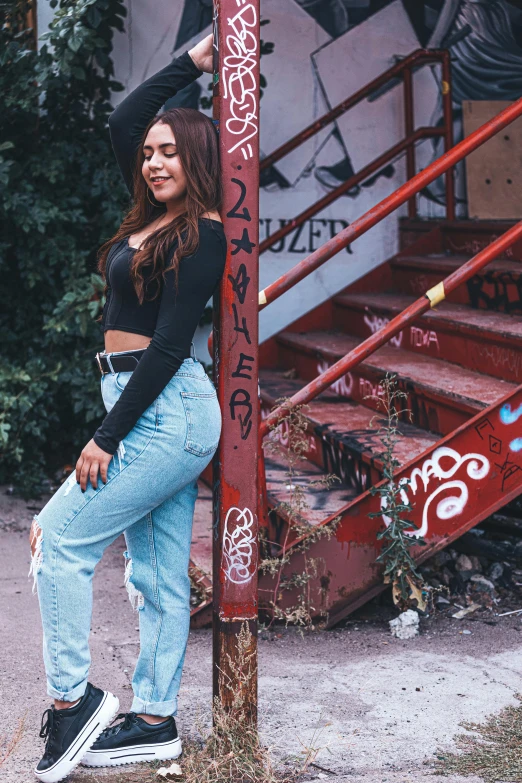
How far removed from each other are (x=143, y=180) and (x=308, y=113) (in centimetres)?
435

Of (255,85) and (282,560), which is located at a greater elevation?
(255,85)

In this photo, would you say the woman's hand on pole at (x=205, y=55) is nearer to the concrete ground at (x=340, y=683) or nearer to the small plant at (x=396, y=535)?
the small plant at (x=396, y=535)

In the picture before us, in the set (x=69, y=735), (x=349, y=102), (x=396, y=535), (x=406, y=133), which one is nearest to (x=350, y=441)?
(x=396, y=535)

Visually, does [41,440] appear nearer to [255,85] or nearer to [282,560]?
[282,560]

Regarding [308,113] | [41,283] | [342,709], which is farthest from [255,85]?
[308,113]

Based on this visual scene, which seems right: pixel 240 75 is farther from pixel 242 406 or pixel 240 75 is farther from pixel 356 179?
pixel 356 179

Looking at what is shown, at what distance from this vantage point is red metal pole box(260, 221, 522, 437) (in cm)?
386

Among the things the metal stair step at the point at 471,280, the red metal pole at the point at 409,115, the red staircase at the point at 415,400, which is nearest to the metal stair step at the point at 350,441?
the red staircase at the point at 415,400

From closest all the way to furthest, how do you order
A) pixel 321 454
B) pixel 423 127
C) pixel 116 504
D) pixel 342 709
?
pixel 116 504 → pixel 342 709 → pixel 321 454 → pixel 423 127

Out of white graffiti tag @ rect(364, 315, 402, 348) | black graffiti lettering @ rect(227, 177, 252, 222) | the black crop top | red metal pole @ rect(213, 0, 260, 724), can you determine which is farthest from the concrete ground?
white graffiti tag @ rect(364, 315, 402, 348)

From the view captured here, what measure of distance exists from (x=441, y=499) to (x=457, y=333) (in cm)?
146

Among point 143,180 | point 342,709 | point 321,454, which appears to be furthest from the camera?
point 321,454

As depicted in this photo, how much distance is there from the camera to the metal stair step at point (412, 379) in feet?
14.8

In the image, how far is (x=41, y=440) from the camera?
19.6 ft
